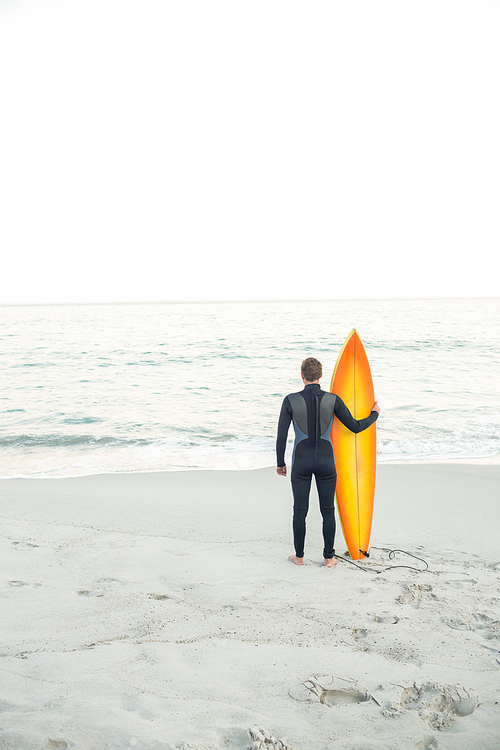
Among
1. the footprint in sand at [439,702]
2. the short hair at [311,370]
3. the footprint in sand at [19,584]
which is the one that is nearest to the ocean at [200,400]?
the footprint in sand at [19,584]

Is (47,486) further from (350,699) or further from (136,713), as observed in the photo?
(350,699)

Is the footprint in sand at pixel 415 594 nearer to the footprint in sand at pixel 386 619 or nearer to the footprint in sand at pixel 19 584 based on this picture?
the footprint in sand at pixel 386 619

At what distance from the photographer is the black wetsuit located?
140 inches

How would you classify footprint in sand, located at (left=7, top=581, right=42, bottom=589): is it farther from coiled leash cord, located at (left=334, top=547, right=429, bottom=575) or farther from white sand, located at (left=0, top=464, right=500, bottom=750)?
coiled leash cord, located at (left=334, top=547, right=429, bottom=575)

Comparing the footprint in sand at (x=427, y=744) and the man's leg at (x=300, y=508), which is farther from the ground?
the man's leg at (x=300, y=508)

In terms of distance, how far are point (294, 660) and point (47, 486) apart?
407 cm

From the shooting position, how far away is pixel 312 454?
3.55m

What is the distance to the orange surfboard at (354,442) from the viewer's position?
4.02 m

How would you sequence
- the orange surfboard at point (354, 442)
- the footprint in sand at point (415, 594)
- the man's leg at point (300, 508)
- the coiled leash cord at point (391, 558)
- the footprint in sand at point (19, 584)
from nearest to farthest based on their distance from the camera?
the footprint in sand at point (415, 594)
the footprint in sand at point (19, 584)
the coiled leash cord at point (391, 558)
the man's leg at point (300, 508)
the orange surfboard at point (354, 442)

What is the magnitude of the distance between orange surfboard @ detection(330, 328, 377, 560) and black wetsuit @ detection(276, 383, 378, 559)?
1.42 ft

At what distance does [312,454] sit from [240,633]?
1356 mm

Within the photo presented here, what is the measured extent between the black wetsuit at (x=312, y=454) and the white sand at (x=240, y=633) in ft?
0.99

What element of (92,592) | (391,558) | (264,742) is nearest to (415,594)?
(391,558)

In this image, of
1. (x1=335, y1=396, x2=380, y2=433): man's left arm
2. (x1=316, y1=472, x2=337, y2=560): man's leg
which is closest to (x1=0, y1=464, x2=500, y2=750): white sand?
(x1=316, y1=472, x2=337, y2=560): man's leg
